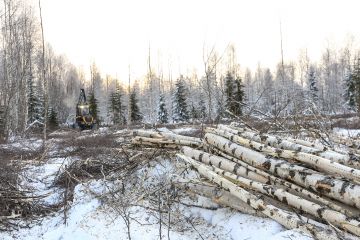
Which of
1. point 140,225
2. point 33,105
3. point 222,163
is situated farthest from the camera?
point 33,105

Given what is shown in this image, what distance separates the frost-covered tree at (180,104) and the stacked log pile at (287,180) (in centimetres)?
3288

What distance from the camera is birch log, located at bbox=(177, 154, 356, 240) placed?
4.13 meters

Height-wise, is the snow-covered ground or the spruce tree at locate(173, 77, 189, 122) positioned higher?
the spruce tree at locate(173, 77, 189, 122)

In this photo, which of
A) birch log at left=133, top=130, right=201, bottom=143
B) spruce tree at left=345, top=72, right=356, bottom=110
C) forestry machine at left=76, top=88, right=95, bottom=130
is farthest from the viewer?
spruce tree at left=345, top=72, right=356, bottom=110

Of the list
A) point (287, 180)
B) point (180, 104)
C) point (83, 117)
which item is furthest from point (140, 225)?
point (180, 104)

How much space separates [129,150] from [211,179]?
8.83 ft

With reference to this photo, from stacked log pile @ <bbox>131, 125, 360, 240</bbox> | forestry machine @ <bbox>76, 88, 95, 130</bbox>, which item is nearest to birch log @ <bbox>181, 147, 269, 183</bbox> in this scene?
stacked log pile @ <bbox>131, 125, 360, 240</bbox>

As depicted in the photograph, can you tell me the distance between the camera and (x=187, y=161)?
6.14 metres

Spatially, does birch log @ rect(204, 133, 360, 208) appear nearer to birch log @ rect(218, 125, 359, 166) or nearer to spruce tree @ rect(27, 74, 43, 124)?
birch log @ rect(218, 125, 359, 166)

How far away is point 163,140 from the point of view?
7.23m

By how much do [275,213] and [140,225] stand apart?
5.84 ft

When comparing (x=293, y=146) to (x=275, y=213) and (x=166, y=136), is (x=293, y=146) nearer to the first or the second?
(x=275, y=213)

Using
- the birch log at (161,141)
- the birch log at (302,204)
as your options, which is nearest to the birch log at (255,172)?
the birch log at (302,204)

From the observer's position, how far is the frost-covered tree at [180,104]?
1540 inches
